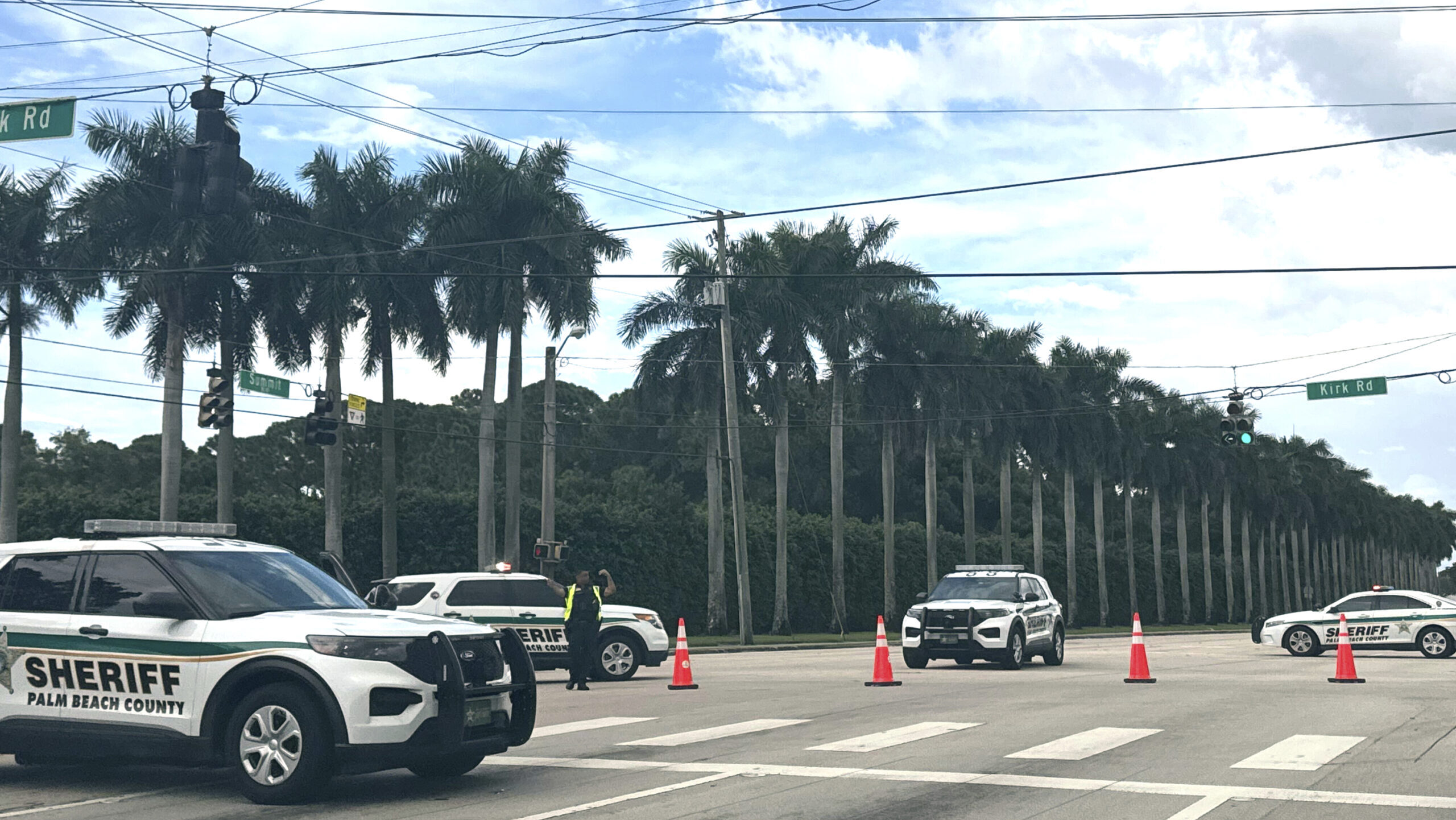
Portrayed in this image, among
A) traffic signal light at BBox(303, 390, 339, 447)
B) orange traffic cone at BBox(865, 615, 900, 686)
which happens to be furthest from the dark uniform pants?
traffic signal light at BBox(303, 390, 339, 447)

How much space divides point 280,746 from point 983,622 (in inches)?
690

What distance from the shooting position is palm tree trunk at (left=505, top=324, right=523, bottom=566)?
46.2m

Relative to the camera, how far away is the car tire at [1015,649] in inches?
996

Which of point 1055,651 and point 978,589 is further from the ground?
point 978,589

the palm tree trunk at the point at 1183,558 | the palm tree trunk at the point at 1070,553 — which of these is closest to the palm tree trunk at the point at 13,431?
the palm tree trunk at the point at 1070,553

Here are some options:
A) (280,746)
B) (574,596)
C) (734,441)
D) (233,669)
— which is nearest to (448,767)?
(280,746)

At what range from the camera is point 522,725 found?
34.3 ft

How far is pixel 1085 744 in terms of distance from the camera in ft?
42.1

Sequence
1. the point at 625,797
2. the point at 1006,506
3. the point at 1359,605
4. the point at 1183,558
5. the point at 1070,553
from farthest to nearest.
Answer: the point at 1183,558 < the point at 1070,553 < the point at 1006,506 < the point at 1359,605 < the point at 625,797

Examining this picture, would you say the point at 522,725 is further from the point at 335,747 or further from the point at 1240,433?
the point at 1240,433

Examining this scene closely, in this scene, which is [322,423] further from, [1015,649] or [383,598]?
[1015,649]

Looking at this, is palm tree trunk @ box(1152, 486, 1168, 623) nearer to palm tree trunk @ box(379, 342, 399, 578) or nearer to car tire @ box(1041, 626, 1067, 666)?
palm tree trunk @ box(379, 342, 399, 578)

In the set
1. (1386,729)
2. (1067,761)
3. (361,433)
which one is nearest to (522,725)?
(1067,761)

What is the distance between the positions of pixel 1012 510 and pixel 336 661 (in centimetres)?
9743
